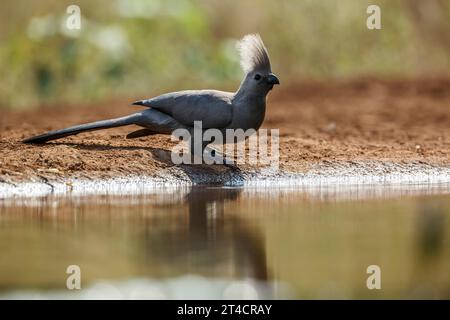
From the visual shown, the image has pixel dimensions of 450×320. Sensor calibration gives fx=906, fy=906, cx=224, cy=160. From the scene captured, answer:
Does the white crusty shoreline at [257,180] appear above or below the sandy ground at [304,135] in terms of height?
below

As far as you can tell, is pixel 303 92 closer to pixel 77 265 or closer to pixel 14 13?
pixel 14 13

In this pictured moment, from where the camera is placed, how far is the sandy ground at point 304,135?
9.07m

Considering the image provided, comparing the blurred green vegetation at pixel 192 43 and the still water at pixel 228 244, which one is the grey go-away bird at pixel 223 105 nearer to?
the still water at pixel 228 244

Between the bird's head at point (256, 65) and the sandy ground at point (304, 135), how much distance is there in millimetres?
854

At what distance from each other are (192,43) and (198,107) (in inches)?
388

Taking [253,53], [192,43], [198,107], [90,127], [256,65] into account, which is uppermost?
[192,43]

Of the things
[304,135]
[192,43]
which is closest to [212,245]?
[304,135]

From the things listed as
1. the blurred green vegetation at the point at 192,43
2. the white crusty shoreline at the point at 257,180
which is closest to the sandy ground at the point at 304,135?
the white crusty shoreline at the point at 257,180

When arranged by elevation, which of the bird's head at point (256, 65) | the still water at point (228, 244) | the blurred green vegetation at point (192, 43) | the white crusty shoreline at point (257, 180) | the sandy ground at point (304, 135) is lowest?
the still water at point (228, 244)

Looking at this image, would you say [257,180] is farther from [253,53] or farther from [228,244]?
[228,244]

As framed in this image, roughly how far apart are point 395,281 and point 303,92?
11.8 metres

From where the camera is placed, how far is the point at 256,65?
9.26 m

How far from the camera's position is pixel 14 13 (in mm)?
18625

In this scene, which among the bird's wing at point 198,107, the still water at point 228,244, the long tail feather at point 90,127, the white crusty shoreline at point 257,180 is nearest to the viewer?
the still water at point 228,244
